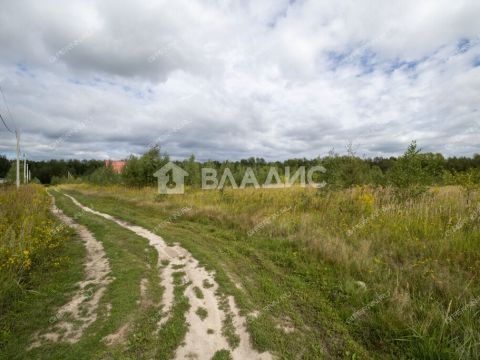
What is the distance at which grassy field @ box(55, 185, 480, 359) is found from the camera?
9.96 feet

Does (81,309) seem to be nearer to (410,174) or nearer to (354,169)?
(410,174)

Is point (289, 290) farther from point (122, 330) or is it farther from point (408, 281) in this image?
point (122, 330)

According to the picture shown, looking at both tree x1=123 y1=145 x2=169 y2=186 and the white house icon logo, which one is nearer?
the white house icon logo

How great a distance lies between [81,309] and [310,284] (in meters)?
3.82

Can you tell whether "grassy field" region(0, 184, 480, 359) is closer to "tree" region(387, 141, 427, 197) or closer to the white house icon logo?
"tree" region(387, 141, 427, 197)

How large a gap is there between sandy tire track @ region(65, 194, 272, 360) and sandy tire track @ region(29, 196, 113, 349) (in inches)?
40.1

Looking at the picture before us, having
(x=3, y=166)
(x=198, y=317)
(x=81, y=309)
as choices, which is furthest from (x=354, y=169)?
(x=3, y=166)

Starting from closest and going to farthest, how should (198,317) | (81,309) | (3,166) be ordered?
1. (198,317)
2. (81,309)
3. (3,166)

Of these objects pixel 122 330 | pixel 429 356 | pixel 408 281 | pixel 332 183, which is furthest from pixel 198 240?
pixel 332 183

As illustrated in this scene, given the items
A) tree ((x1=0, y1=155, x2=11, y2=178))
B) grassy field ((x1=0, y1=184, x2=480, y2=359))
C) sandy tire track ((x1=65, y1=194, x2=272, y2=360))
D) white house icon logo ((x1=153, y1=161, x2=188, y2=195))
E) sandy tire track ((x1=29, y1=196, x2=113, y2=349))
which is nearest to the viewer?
sandy tire track ((x1=65, y1=194, x2=272, y2=360))

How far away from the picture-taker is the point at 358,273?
4684 mm

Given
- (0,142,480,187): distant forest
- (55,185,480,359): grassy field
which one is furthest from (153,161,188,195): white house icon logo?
(55,185,480,359): grassy field

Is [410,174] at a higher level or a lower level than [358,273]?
higher

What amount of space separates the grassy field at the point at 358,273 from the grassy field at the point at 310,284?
0.07 feet
